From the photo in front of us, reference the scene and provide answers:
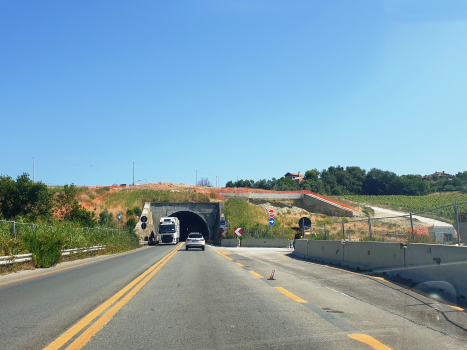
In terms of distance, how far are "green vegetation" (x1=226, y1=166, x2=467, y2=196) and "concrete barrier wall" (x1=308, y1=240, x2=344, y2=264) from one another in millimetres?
111211

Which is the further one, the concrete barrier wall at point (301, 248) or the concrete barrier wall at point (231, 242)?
the concrete barrier wall at point (231, 242)

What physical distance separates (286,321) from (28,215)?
3790cm

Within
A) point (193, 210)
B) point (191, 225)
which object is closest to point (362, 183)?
point (191, 225)

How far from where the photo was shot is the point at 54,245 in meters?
18.8

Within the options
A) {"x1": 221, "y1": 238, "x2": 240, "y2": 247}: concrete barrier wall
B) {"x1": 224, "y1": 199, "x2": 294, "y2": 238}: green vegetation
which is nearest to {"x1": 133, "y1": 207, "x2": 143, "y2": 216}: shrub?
{"x1": 224, "y1": 199, "x2": 294, "y2": 238}: green vegetation

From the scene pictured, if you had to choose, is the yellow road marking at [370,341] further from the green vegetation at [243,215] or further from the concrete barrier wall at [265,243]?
the green vegetation at [243,215]

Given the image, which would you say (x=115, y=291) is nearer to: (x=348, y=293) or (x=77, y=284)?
(x=77, y=284)

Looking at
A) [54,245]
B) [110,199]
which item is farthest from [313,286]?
[110,199]

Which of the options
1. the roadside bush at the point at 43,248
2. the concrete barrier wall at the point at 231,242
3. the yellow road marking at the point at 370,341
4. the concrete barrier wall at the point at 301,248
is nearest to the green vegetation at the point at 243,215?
the concrete barrier wall at the point at 231,242

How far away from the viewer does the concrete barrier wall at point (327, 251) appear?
60.1 feet

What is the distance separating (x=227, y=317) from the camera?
21.9 ft

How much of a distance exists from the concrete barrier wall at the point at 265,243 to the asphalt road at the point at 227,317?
30512 mm

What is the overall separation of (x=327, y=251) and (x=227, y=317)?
47.3 ft

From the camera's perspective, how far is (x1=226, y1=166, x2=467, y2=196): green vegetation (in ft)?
421
